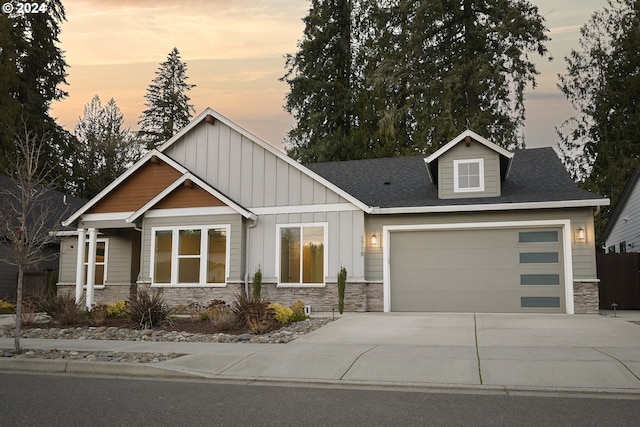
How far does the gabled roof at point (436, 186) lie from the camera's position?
15.7m

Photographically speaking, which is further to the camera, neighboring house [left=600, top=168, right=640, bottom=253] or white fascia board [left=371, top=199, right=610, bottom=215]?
neighboring house [left=600, top=168, right=640, bottom=253]

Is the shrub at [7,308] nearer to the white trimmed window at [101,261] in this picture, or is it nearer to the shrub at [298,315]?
the white trimmed window at [101,261]

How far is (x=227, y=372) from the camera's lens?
27.5 feet

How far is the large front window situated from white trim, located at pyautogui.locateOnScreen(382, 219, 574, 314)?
5.92 ft

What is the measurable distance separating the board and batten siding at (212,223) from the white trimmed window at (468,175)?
254 inches

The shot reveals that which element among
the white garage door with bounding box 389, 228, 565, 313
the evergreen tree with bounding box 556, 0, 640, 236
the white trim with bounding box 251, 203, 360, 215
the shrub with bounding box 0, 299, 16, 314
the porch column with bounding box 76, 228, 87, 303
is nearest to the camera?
the white garage door with bounding box 389, 228, 565, 313

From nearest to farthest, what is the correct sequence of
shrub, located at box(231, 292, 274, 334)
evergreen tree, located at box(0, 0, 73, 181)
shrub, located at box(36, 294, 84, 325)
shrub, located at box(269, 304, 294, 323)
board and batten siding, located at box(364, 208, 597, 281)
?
1. shrub, located at box(231, 292, 274, 334)
2. shrub, located at box(269, 304, 294, 323)
3. shrub, located at box(36, 294, 84, 325)
4. board and batten siding, located at box(364, 208, 597, 281)
5. evergreen tree, located at box(0, 0, 73, 181)

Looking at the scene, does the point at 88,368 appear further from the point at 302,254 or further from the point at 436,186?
the point at 436,186

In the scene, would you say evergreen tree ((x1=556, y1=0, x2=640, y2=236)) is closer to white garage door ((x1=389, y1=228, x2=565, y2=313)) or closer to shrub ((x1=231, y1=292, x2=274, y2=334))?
white garage door ((x1=389, y1=228, x2=565, y2=313))

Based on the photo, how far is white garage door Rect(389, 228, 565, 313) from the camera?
15.6m

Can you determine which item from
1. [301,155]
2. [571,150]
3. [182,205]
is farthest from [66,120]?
[571,150]

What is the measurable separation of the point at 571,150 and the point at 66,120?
123 ft

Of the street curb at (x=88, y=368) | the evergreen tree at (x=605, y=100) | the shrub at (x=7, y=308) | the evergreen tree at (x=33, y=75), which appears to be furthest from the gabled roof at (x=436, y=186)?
the evergreen tree at (x=33, y=75)

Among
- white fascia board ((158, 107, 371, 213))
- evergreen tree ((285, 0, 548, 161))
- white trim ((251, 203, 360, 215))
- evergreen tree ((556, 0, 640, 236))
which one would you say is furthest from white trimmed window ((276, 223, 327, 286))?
evergreen tree ((556, 0, 640, 236))
